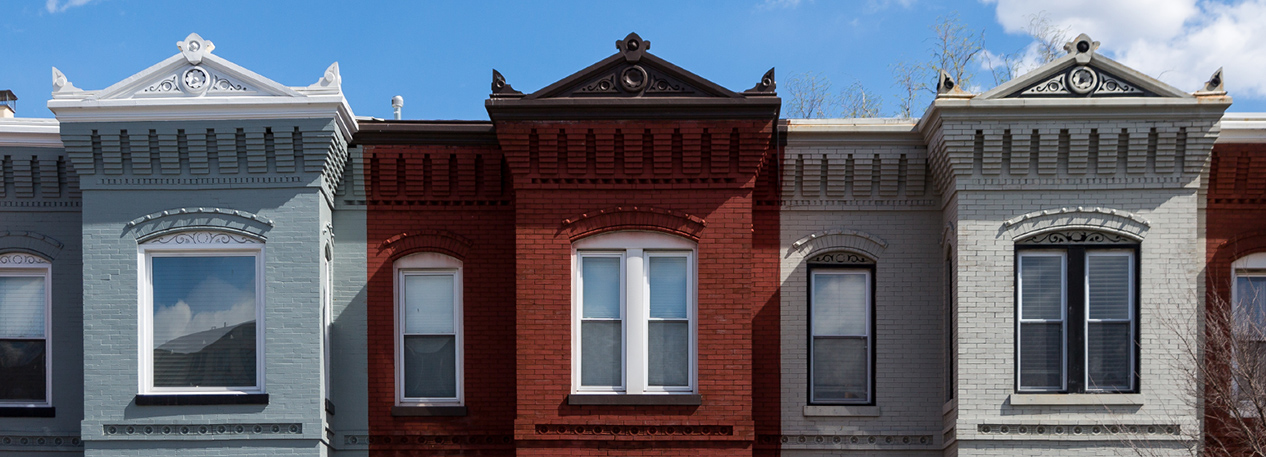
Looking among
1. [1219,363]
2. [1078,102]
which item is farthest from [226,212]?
[1219,363]

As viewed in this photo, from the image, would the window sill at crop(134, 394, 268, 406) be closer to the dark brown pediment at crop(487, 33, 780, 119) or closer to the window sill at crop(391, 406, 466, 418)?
the window sill at crop(391, 406, 466, 418)

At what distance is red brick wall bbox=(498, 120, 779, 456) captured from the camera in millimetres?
14828

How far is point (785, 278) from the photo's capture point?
16.1m

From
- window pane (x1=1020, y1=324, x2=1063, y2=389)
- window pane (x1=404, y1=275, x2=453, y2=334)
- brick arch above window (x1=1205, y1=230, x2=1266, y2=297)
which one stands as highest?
brick arch above window (x1=1205, y1=230, x2=1266, y2=297)

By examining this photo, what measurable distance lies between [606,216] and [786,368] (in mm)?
2992

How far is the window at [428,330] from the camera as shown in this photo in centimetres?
1597

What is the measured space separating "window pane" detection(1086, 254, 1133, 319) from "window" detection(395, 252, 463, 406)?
24.7ft

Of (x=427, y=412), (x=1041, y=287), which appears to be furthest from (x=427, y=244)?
(x=1041, y=287)

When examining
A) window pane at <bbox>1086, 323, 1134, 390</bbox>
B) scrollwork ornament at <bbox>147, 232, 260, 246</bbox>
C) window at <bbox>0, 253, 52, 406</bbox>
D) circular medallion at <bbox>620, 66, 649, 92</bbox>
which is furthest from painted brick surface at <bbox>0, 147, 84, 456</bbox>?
window pane at <bbox>1086, 323, 1134, 390</bbox>

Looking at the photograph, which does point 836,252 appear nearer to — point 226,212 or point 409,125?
point 409,125

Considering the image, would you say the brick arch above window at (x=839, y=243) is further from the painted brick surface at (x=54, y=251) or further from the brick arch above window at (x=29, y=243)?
the brick arch above window at (x=29, y=243)

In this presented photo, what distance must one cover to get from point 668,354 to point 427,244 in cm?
333

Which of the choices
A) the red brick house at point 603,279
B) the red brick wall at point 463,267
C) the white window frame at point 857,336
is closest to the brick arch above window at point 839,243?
the white window frame at point 857,336

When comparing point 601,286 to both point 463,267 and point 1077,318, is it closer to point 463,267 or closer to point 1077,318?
point 463,267
